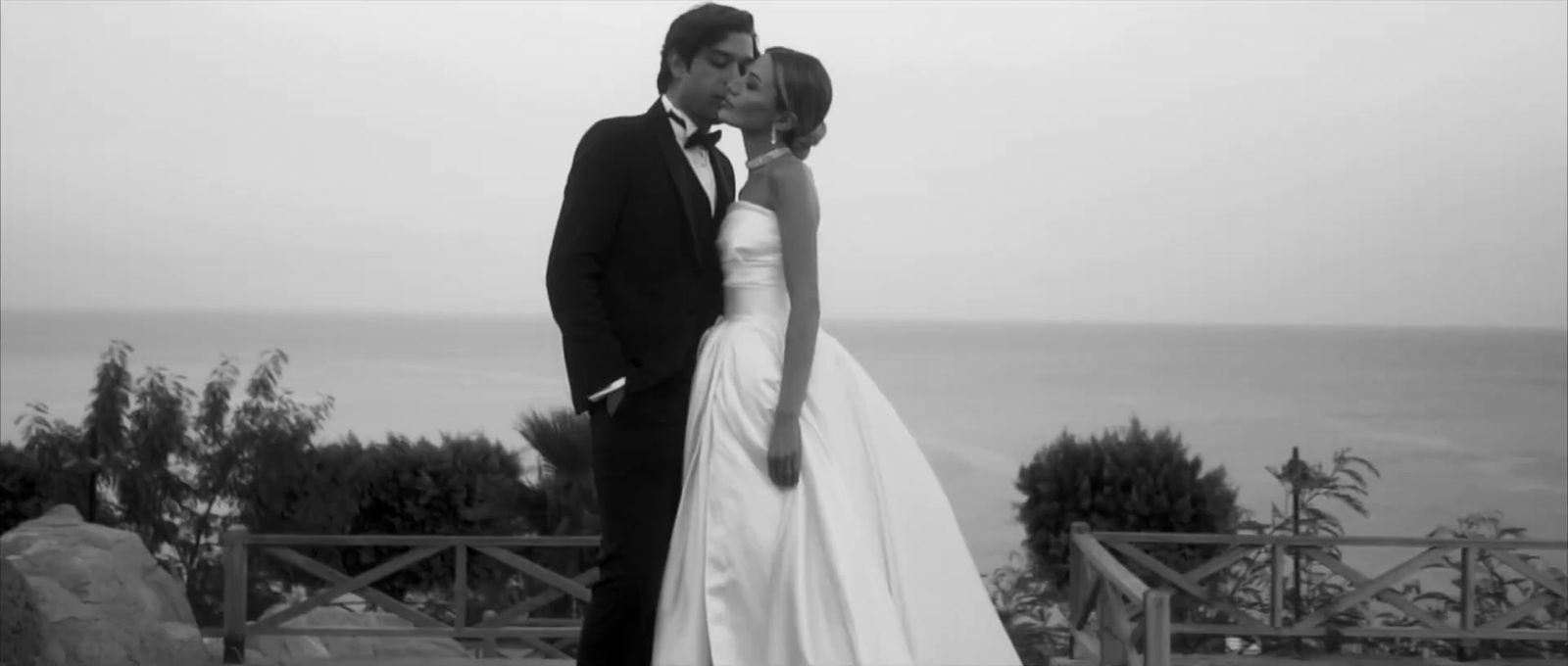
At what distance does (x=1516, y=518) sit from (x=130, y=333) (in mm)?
9215

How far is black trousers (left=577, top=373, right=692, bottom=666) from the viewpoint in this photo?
2.98 meters

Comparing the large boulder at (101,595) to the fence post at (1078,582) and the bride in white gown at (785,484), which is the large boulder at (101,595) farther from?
the fence post at (1078,582)

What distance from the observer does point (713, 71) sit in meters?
3.06

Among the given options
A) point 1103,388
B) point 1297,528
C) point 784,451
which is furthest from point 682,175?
point 1103,388

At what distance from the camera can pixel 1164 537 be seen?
5.97m

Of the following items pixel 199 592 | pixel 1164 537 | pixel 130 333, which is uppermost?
pixel 130 333

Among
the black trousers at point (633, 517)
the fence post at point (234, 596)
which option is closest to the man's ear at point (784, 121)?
the black trousers at point (633, 517)

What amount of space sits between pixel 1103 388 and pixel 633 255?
19080 millimetres

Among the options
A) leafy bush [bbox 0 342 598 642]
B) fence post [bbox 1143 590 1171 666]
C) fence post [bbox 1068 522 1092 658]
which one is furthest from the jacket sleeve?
leafy bush [bbox 0 342 598 642]

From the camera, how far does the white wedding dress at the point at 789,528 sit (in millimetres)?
2914

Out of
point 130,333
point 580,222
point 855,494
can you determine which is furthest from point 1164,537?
point 130,333

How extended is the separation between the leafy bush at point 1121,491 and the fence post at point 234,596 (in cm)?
399

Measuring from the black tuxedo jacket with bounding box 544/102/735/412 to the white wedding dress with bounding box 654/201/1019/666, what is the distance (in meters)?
0.08

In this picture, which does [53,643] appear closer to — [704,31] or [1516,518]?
[704,31]
